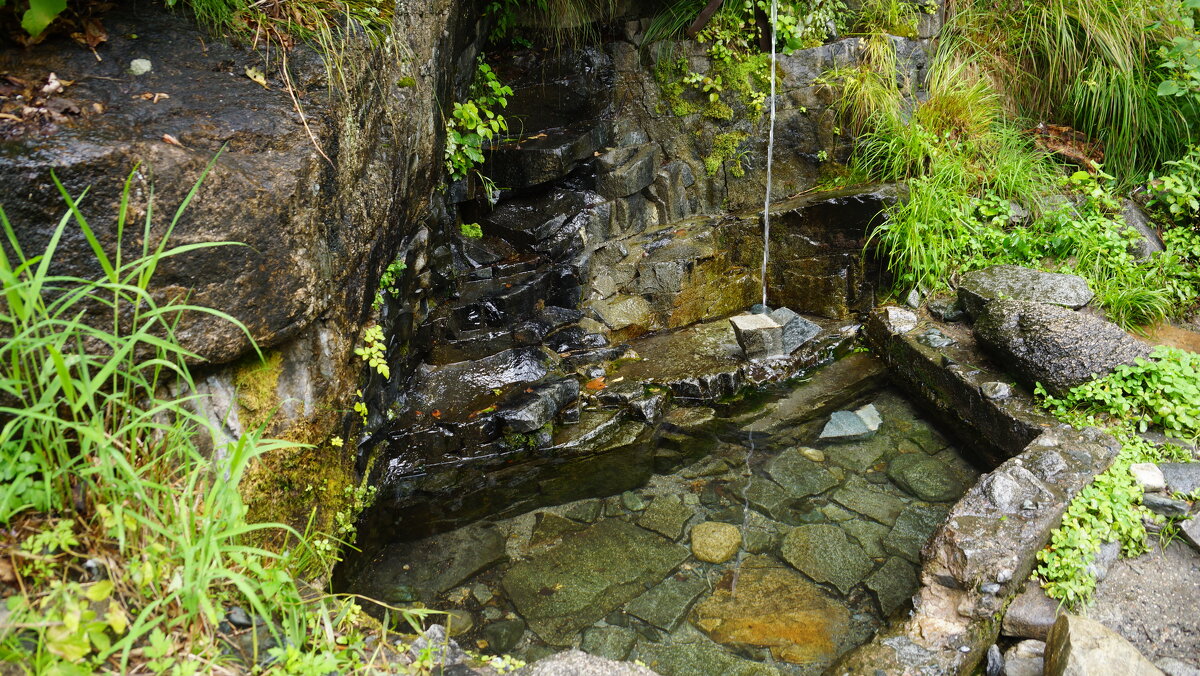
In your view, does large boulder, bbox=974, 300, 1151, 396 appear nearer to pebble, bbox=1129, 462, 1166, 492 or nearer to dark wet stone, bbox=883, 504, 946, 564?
pebble, bbox=1129, 462, 1166, 492

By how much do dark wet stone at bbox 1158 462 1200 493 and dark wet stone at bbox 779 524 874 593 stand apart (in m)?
1.52

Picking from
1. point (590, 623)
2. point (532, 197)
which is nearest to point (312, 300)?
point (590, 623)

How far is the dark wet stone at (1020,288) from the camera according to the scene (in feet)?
15.7

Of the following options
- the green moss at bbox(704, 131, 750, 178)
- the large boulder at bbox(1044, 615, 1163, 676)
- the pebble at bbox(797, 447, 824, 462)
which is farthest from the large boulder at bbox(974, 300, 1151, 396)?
the green moss at bbox(704, 131, 750, 178)

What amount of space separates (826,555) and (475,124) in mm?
3703

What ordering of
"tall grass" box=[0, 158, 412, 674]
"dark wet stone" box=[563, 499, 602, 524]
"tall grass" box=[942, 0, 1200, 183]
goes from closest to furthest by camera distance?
"tall grass" box=[0, 158, 412, 674], "dark wet stone" box=[563, 499, 602, 524], "tall grass" box=[942, 0, 1200, 183]

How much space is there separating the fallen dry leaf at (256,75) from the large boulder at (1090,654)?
3.85 metres

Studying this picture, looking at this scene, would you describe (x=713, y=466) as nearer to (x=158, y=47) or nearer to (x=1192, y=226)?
(x=158, y=47)

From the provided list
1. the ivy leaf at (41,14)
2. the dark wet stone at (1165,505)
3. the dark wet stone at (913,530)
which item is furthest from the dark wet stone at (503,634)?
the dark wet stone at (1165,505)

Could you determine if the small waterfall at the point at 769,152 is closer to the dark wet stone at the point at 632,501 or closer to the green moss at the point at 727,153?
the green moss at the point at 727,153

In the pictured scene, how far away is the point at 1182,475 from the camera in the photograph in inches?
141

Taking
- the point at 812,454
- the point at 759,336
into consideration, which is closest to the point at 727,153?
the point at 759,336

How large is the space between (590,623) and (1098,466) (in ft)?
8.80

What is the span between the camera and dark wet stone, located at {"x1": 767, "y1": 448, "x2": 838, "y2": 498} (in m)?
4.30
